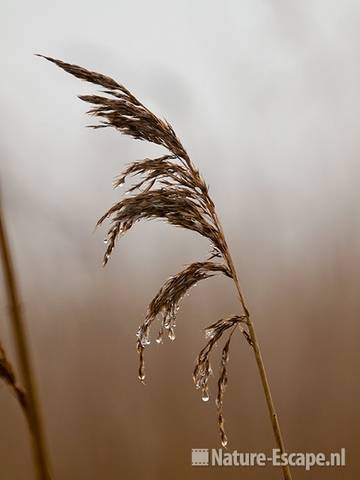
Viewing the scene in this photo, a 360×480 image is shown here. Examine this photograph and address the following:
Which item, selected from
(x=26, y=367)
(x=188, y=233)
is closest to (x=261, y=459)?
(x=188, y=233)

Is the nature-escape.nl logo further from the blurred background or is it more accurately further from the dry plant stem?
the dry plant stem

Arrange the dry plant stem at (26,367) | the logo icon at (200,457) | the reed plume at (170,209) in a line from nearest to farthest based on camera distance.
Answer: the dry plant stem at (26,367)
the reed plume at (170,209)
the logo icon at (200,457)

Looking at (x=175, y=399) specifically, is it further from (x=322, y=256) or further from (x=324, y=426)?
(x=322, y=256)

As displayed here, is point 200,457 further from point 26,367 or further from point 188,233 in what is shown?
point 26,367

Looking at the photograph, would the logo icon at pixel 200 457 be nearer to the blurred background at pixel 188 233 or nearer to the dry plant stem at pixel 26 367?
the blurred background at pixel 188 233

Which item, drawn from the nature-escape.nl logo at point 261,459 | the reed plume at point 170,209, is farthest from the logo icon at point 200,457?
the reed plume at point 170,209

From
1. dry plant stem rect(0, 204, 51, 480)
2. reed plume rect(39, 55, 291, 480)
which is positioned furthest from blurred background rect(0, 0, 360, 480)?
dry plant stem rect(0, 204, 51, 480)
